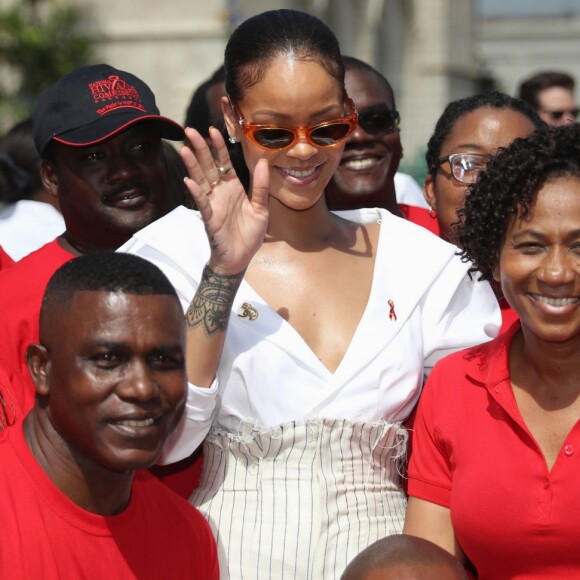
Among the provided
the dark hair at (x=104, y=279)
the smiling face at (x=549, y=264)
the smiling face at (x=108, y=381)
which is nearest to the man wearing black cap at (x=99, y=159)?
the dark hair at (x=104, y=279)

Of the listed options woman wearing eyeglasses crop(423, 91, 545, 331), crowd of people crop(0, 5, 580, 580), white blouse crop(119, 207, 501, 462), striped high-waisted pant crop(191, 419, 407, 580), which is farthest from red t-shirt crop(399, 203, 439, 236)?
striped high-waisted pant crop(191, 419, 407, 580)

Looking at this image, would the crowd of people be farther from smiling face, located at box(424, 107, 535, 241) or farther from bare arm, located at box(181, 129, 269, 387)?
smiling face, located at box(424, 107, 535, 241)

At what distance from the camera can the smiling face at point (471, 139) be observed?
175 inches

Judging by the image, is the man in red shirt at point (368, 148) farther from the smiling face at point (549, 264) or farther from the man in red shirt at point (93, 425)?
the man in red shirt at point (93, 425)

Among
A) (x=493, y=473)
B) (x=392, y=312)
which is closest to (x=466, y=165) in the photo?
(x=392, y=312)

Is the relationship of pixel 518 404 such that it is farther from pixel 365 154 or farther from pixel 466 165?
pixel 365 154

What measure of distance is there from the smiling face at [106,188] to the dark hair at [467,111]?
1137mm

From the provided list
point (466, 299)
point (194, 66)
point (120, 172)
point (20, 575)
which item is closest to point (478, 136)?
point (466, 299)

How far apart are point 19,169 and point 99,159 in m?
2.67

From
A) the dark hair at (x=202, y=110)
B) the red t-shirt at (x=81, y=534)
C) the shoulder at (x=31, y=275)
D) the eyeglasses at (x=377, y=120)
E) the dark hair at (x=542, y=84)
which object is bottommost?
the red t-shirt at (x=81, y=534)

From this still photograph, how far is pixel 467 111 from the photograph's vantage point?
457 cm

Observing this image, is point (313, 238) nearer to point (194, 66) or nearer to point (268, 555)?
point (268, 555)

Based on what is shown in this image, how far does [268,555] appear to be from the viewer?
3.38m

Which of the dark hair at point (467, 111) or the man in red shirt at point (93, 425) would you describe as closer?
the man in red shirt at point (93, 425)
